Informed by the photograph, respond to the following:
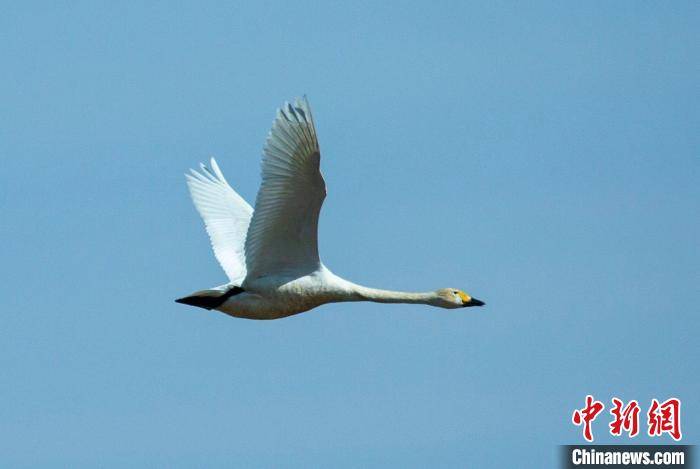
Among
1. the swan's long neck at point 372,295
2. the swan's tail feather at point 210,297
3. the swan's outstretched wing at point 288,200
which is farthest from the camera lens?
the swan's tail feather at point 210,297

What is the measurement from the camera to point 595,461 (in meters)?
25.3

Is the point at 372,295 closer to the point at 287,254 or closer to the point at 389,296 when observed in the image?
the point at 389,296

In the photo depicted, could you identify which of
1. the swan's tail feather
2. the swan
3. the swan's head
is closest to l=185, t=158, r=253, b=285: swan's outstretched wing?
the swan

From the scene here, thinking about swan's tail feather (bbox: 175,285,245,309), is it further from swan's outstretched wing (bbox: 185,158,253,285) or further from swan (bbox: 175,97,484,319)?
swan's outstretched wing (bbox: 185,158,253,285)

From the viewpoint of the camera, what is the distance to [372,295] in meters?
26.7

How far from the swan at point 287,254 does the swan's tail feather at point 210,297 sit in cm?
2

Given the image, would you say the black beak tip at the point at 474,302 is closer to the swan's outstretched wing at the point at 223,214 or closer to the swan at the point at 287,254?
the swan at the point at 287,254

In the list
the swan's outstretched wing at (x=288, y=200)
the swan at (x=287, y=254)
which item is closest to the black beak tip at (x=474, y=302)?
the swan at (x=287, y=254)

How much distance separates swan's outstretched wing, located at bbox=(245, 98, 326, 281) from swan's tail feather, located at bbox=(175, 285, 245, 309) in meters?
0.38

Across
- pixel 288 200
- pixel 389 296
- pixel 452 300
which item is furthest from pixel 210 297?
pixel 452 300

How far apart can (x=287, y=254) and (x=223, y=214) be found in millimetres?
4265

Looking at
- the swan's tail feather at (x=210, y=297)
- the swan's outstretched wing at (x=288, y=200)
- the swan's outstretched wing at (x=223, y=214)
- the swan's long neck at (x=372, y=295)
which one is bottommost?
the swan's tail feather at (x=210, y=297)

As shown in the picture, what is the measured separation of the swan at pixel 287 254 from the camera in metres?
24.2

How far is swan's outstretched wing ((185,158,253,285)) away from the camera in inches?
1145
